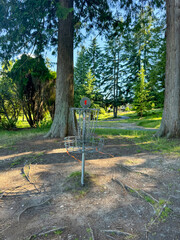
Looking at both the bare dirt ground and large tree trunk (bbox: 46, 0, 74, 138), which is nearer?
the bare dirt ground

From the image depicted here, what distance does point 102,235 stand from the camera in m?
1.62

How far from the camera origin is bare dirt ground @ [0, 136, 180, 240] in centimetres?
168

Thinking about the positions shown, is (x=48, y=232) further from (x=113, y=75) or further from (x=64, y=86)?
(x=113, y=75)

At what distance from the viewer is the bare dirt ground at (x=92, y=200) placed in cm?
168

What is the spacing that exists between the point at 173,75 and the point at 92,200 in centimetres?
608

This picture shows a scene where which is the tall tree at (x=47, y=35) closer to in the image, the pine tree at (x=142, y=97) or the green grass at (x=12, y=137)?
the green grass at (x=12, y=137)

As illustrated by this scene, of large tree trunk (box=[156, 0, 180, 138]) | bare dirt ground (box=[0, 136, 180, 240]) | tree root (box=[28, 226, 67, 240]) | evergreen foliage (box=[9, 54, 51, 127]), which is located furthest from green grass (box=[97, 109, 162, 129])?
tree root (box=[28, 226, 67, 240])

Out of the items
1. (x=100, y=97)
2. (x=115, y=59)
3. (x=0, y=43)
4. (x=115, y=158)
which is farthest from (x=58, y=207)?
(x=115, y=59)

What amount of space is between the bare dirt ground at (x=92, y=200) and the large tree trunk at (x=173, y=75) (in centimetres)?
292

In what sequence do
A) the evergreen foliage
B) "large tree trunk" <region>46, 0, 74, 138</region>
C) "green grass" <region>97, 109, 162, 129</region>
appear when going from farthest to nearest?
"green grass" <region>97, 109, 162, 129</region> < the evergreen foliage < "large tree trunk" <region>46, 0, 74, 138</region>

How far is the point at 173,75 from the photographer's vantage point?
649cm

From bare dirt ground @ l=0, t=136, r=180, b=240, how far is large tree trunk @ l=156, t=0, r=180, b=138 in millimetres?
2924

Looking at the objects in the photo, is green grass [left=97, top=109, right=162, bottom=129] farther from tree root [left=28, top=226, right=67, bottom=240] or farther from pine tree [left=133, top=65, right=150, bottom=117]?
tree root [left=28, top=226, right=67, bottom=240]

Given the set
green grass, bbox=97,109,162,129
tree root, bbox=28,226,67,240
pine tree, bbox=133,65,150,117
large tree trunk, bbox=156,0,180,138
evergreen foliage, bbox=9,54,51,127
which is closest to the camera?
tree root, bbox=28,226,67,240
